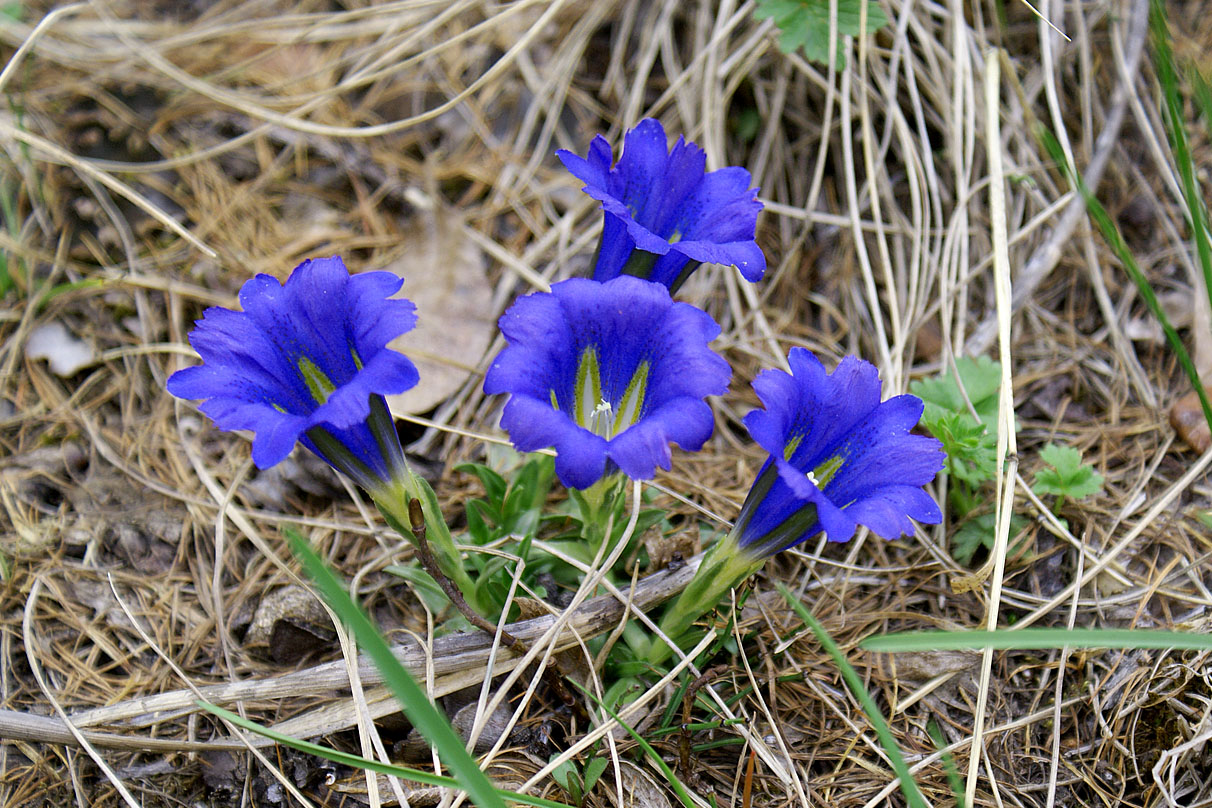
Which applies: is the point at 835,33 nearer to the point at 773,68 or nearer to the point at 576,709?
the point at 773,68

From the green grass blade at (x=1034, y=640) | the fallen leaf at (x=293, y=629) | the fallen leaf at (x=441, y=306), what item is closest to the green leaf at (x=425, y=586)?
the fallen leaf at (x=293, y=629)

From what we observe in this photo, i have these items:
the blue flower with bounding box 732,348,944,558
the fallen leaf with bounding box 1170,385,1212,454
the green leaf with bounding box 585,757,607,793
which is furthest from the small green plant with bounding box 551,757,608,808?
the fallen leaf with bounding box 1170,385,1212,454

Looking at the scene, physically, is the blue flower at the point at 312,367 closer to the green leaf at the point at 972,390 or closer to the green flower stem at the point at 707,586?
the green flower stem at the point at 707,586

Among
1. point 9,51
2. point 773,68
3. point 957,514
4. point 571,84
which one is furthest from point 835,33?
point 9,51

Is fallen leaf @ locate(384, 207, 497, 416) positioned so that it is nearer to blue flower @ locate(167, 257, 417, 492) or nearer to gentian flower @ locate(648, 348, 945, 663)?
blue flower @ locate(167, 257, 417, 492)

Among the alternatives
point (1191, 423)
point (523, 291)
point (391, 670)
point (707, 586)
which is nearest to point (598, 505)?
point (707, 586)
